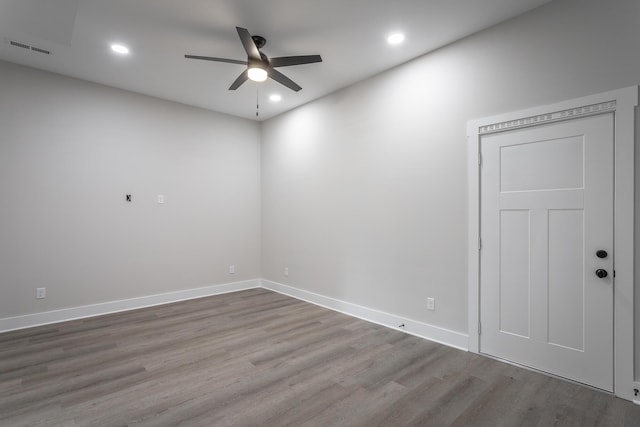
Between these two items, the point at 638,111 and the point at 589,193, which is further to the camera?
the point at 589,193

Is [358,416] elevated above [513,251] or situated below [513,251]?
below

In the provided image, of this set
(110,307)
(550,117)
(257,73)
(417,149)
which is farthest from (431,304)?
(110,307)

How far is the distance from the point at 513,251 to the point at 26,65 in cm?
576

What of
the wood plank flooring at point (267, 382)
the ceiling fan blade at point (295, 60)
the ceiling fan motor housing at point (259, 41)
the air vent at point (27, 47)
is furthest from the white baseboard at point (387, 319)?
the air vent at point (27, 47)

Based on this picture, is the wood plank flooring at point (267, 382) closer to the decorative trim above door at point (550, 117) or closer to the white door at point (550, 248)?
the white door at point (550, 248)

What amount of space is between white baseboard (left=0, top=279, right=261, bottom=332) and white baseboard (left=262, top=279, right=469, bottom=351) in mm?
1058

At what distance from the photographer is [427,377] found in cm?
262

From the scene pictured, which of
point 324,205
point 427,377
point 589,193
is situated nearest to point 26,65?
point 324,205

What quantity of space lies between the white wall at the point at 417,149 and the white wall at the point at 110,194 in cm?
115

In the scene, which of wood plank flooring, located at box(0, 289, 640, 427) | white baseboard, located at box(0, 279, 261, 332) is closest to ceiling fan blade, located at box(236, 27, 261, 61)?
wood plank flooring, located at box(0, 289, 640, 427)

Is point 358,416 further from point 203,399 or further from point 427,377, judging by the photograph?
point 203,399

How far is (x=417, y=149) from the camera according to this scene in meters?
3.52

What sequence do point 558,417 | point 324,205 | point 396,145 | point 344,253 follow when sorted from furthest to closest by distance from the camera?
point 324,205
point 344,253
point 396,145
point 558,417

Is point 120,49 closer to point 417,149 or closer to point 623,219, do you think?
point 417,149
